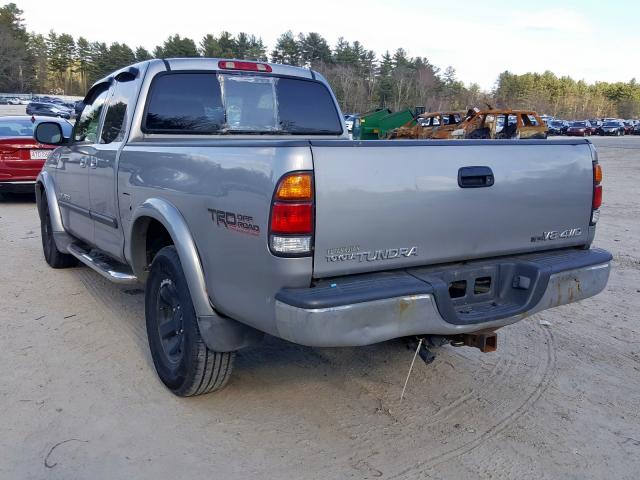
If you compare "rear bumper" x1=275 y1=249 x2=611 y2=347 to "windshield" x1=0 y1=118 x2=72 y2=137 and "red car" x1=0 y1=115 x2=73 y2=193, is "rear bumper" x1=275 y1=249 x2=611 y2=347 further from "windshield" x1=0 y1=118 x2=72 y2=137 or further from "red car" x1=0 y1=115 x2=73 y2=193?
"windshield" x1=0 y1=118 x2=72 y2=137

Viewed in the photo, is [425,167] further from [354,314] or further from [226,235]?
[226,235]

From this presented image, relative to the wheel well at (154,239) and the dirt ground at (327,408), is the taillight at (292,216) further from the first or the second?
the wheel well at (154,239)

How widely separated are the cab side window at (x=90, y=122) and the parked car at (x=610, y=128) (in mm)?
59083

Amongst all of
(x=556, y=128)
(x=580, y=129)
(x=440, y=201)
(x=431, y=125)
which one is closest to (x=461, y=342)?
(x=440, y=201)

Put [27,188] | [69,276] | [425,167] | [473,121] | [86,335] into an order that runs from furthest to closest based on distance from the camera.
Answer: [473,121]
[27,188]
[69,276]
[86,335]
[425,167]

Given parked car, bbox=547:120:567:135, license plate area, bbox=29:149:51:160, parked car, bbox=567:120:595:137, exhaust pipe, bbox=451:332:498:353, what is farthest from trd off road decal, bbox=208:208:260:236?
parked car, bbox=547:120:567:135

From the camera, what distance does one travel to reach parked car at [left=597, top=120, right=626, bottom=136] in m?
55.9

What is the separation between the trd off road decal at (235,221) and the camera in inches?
108

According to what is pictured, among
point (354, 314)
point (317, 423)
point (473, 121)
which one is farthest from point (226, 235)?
point (473, 121)

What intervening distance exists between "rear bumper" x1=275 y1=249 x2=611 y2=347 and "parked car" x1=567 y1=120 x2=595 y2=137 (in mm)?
51703

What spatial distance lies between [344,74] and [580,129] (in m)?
30.8

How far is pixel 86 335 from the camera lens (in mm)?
4707

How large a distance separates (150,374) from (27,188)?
27.5 feet

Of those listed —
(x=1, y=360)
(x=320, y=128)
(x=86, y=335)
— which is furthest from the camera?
(x=320, y=128)
